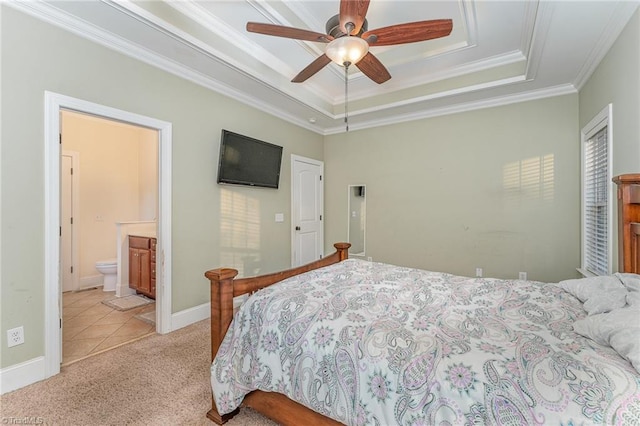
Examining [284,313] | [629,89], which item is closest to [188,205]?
[284,313]

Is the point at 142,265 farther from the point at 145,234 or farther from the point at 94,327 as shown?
the point at 94,327

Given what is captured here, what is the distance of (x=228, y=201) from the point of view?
11.6 feet

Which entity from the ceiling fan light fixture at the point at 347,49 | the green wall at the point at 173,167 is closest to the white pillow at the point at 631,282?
the ceiling fan light fixture at the point at 347,49

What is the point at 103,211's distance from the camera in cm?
470

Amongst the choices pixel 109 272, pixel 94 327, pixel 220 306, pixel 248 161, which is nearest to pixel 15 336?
pixel 94 327

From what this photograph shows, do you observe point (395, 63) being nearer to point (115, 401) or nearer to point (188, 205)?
point (188, 205)

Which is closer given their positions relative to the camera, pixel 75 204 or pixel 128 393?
pixel 128 393

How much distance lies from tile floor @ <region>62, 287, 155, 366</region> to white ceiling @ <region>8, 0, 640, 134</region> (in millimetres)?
2620

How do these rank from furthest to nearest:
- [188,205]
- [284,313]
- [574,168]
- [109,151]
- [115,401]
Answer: [109,151] → [574,168] → [188,205] → [115,401] → [284,313]

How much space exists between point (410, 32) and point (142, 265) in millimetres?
4050

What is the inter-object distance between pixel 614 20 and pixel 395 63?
196cm

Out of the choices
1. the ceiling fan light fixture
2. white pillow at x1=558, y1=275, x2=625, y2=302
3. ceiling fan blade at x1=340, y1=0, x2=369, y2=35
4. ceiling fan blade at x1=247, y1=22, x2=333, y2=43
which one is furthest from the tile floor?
white pillow at x1=558, y1=275, x2=625, y2=302

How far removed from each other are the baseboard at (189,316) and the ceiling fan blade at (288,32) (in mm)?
2703

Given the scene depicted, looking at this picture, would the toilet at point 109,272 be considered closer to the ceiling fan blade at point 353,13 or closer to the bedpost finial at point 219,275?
the bedpost finial at point 219,275
